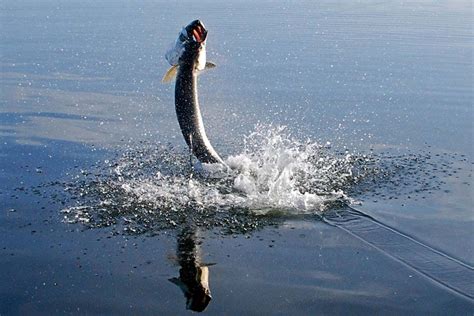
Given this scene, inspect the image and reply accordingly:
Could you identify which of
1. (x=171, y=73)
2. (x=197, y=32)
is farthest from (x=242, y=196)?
(x=197, y=32)

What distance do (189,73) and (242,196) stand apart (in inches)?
69.1

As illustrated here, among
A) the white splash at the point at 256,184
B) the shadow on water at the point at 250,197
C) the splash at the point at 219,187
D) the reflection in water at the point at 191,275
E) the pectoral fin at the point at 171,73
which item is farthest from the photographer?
the pectoral fin at the point at 171,73

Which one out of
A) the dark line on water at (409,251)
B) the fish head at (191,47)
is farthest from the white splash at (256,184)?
the fish head at (191,47)

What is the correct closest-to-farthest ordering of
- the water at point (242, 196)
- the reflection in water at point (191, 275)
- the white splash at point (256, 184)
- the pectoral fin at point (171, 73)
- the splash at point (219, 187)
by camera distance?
the reflection in water at point (191, 275) < the water at point (242, 196) < the splash at point (219, 187) < the white splash at point (256, 184) < the pectoral fin at point (171, 73)

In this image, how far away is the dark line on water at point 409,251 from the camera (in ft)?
20.9


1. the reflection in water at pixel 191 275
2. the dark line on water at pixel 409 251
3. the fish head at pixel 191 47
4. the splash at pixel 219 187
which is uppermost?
the fish head at pixel 191 47

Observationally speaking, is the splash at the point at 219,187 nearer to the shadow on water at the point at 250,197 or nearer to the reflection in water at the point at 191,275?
the shadow on water at the point at 250,197

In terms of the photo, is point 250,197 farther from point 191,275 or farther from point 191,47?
point 191,275

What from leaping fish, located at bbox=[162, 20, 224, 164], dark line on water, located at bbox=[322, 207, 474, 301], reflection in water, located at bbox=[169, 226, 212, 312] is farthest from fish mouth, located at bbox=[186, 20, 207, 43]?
dark line on water, located at bbox=[322, 207, 474, 301]

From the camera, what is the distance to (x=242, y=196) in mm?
8422

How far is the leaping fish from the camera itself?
28.0 feet

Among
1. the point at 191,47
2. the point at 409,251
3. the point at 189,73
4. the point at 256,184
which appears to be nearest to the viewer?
the point at 409,251

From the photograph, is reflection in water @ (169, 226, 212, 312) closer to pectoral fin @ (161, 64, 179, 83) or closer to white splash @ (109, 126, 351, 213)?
white splash @ (109, 126, 351, 213)

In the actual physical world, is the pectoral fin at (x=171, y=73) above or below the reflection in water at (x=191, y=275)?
above
